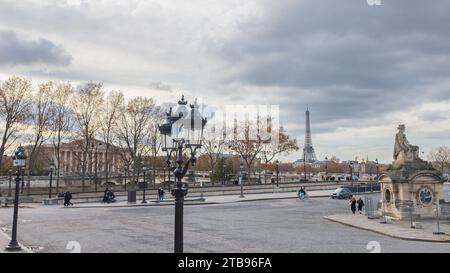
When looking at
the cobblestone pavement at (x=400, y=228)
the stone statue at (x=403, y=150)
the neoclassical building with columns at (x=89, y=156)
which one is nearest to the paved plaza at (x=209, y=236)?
the cobblestone pavement at (x=400, y=228)

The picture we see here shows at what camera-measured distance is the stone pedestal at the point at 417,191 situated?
27.4m

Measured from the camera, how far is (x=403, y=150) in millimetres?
29031

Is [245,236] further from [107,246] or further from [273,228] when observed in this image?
[107,246]

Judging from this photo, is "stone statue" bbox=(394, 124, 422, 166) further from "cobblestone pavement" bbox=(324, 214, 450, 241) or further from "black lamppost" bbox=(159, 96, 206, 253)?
"black lamppost" bbox=(159, 96, 206, 253)

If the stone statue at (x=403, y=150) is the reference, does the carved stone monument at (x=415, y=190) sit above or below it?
below

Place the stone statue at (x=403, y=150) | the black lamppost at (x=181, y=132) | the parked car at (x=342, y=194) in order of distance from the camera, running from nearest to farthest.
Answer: the black lamppost at (x=181, y=132) < the stone statue at (x=403, y=150) < the parked car at (x=342, y=194)

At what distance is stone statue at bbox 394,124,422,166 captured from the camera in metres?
28.6

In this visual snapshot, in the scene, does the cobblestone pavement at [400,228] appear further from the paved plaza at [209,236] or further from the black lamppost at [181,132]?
the black lamppost at [181,132]

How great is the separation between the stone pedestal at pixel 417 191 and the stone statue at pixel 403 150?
1.72 feet

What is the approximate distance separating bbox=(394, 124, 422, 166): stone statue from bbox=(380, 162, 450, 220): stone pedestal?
0.52 meters

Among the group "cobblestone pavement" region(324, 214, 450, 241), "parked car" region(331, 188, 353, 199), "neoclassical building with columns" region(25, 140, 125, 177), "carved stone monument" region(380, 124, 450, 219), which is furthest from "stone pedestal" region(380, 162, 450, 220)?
"neoclassical building with columns" region(25, 140, 125, 177)
